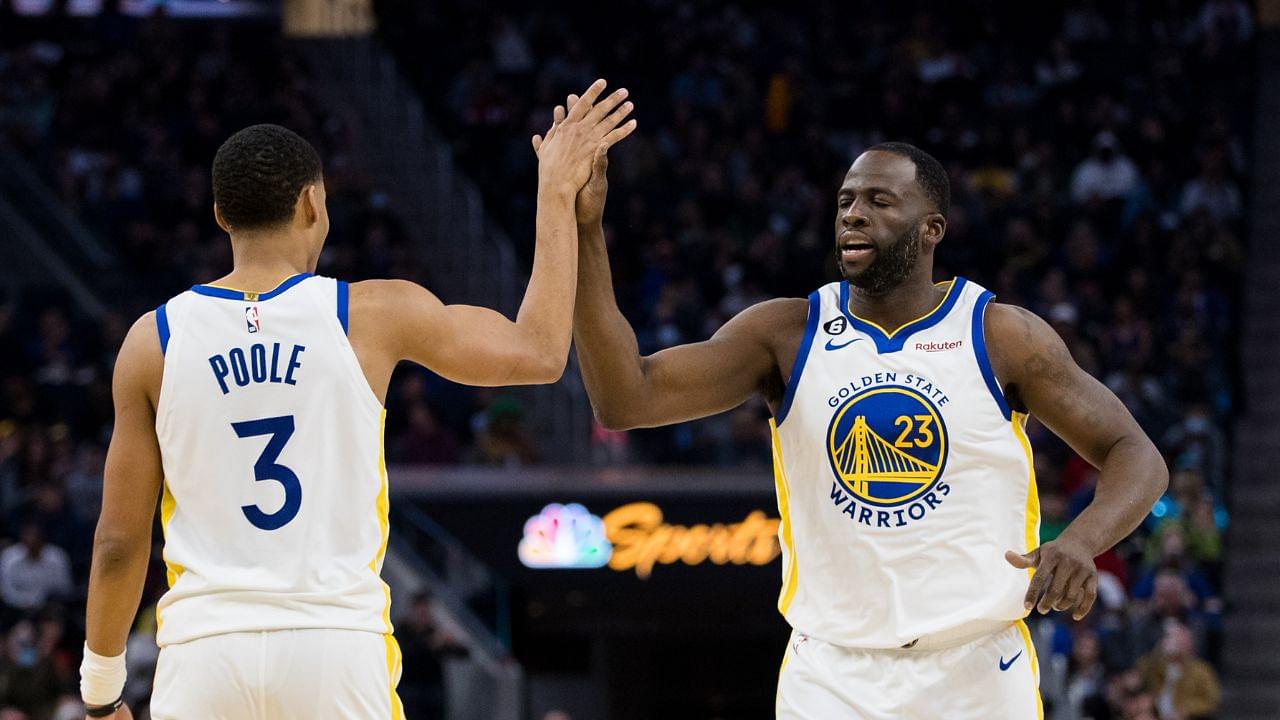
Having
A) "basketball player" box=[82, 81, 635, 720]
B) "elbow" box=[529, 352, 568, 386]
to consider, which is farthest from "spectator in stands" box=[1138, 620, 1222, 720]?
"basketball player" box=[82, 81, 635, 720]

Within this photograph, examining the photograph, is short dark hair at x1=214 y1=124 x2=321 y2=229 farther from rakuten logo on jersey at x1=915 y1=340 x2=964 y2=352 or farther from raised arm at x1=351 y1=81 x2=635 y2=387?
rakuten logo on jersey at x1=915 y1=340 x2=964 y2=352

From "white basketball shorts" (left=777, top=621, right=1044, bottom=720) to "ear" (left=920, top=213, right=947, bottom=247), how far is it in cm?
Answer: 119

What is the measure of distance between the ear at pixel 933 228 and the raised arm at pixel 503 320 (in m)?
0.97

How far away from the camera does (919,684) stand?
5.08 metres

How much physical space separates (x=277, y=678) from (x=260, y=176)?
48.7 inches

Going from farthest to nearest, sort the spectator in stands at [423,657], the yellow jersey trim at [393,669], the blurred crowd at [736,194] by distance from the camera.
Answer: the blurred crowd at [736,194]
the spectator in stands at [423,657]
the yellow jersey trim at [393,669]

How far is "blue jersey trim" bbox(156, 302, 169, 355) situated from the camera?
4476 mm

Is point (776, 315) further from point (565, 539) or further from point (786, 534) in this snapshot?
point (565, 539)

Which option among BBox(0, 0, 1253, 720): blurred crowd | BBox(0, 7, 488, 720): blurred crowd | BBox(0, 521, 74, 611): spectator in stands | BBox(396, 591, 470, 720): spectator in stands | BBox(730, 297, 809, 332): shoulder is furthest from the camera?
BBox(0, 521, 74, 611): spectator in stands

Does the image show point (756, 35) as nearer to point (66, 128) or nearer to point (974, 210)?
point (974, 210)

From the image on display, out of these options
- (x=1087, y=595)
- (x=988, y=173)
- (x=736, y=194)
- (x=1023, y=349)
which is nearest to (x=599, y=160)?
(x=1023, y=349)

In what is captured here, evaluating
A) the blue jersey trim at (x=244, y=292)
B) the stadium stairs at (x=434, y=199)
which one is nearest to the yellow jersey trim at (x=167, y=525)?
the blue jersey trim at (x=244, y=292)

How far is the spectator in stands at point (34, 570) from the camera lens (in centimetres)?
1460

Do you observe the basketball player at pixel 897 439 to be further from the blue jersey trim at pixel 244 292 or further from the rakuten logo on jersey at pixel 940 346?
the blue jersey trim at pixel 244 292
